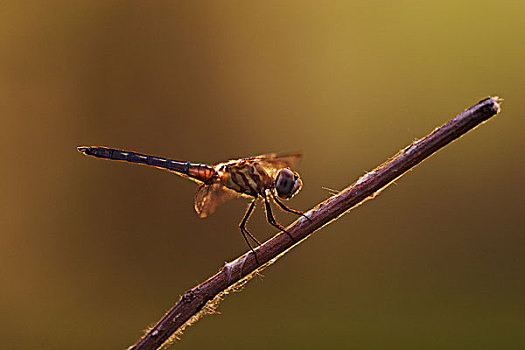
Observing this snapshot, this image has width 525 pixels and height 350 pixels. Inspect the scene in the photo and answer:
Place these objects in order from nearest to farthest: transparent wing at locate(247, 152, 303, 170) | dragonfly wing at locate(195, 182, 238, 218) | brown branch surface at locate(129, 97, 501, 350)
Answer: brown branch surface at locate(129, 97, 501, 350) → transparent wing at locate(247, 152, 303, 170) → dragonfly wing at locate(195, 182, 238, 218)

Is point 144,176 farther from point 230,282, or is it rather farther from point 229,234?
point 230,282

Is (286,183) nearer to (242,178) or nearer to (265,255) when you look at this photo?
(242,178)

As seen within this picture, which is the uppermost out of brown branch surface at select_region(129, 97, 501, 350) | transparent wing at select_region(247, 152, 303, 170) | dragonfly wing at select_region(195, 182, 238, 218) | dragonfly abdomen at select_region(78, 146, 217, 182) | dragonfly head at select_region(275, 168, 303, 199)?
dragonfly abdomen at select_region(78, 146, 217, 182)

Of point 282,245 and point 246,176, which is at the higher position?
point 246,176

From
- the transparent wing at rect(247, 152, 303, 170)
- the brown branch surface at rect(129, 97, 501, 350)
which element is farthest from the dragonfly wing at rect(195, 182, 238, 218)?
the brown branch surface at rect(129, 97, 501, 350)

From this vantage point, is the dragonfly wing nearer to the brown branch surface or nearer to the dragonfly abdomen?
the dragonfly abdomen

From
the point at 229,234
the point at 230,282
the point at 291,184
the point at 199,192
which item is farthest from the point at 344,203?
the point at 229,234

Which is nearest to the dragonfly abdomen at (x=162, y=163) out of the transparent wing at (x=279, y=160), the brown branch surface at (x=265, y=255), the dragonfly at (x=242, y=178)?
the dragonfly at (x=242, y=178)
